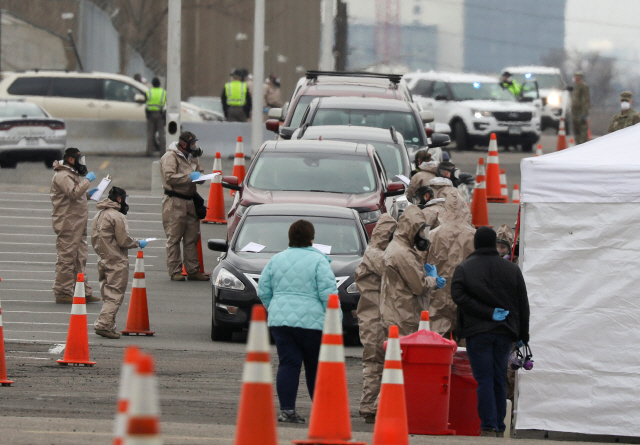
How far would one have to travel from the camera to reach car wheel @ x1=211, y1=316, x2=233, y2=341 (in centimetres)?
1195

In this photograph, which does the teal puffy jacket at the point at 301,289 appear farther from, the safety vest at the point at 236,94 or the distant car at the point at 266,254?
the safety vest at the point at 236,94

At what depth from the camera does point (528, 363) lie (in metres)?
8.81

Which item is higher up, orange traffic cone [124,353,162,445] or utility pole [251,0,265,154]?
utility pole [251,0,265,154]

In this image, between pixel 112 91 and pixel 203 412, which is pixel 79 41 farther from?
pixel 203 412

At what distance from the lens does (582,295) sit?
8.91 metres

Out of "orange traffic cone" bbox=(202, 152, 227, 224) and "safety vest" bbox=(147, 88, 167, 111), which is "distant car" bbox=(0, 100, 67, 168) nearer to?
"safety vest" bbox=(147, 88, 167, 111)

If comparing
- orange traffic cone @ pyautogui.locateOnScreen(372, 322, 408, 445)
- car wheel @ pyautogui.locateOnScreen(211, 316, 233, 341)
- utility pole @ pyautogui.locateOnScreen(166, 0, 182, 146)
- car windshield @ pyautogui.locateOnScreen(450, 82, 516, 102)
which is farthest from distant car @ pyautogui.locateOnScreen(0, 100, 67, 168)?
orange traffic cone @ pyautogui.locateOnScreen(372, 322, 408, 445)

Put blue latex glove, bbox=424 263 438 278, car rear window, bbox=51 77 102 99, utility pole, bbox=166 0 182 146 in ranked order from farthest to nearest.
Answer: car rear window, bbox=51 77 102 99 < utility pole, bbox=166 0 182 146 < blue latex glove, bbox=424 263 438 278

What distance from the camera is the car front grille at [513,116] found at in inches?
1137

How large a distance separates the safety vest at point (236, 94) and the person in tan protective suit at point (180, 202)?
1315 centimetres

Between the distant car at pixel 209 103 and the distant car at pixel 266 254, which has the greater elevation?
the distant car at pixel 209 103

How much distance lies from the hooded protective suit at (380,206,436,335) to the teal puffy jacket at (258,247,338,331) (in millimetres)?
557

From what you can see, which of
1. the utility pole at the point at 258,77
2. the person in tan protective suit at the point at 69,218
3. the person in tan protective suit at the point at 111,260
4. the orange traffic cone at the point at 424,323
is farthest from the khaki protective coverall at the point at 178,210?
the utility pole at the point at 258,77

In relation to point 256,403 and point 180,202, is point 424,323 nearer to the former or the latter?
point 256,403
